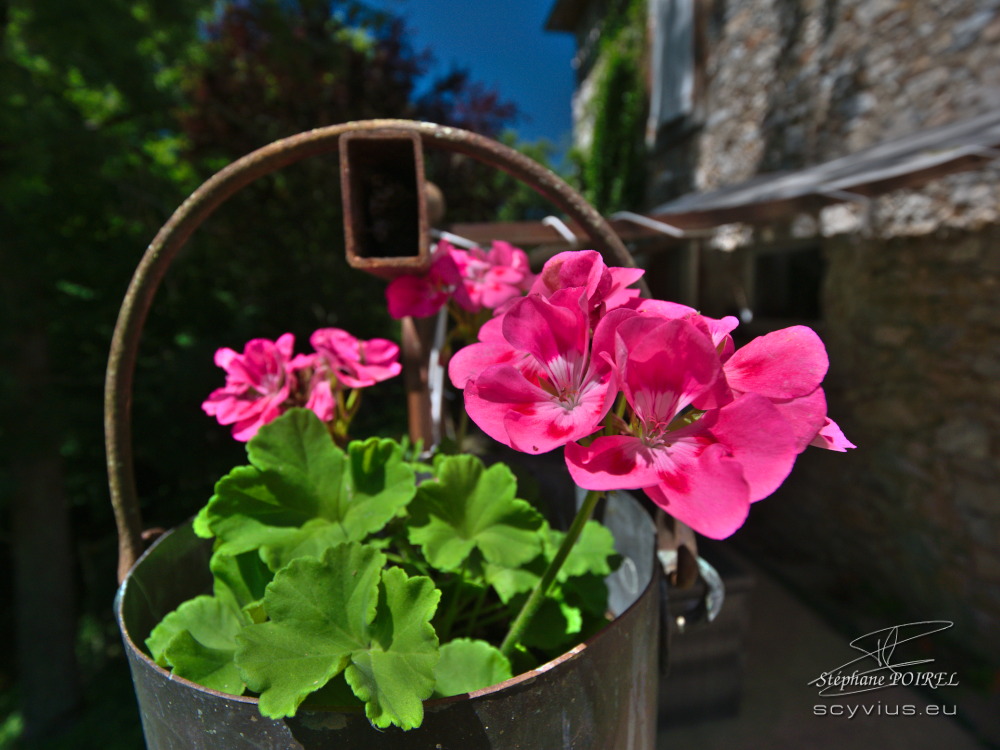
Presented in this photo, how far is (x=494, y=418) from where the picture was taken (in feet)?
1.44

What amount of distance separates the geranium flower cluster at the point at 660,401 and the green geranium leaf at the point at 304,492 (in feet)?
0.91

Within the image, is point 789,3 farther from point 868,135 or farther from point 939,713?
point 939,713

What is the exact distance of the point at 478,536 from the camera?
0.67 meters

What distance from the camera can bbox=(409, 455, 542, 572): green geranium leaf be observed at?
643 millimetres

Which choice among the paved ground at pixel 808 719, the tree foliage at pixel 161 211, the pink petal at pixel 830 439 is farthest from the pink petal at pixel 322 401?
the tree foliage at pixel 161 211

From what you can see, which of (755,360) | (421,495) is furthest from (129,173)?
(755,360)

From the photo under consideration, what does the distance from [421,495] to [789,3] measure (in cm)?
466

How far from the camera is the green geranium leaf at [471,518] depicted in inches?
25.3

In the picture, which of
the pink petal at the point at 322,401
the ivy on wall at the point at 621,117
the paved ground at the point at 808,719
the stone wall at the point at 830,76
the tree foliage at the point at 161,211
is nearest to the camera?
the pink petal at the point at 322,401

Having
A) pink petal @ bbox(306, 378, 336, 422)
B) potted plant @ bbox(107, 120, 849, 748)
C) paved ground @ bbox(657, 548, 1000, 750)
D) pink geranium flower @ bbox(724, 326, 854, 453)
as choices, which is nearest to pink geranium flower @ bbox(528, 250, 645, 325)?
potted plant @ bbox(107, 120, 849, 748)

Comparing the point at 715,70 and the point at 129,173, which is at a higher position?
the point at 715,70

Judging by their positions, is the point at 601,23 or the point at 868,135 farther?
the point at 601,23

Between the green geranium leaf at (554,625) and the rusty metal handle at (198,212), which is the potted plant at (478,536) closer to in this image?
the green geranium leaf at (554,625)

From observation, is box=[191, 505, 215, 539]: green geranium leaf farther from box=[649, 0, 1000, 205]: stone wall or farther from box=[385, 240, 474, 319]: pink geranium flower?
box=[649, 0, 1000, 205]: stone wall
